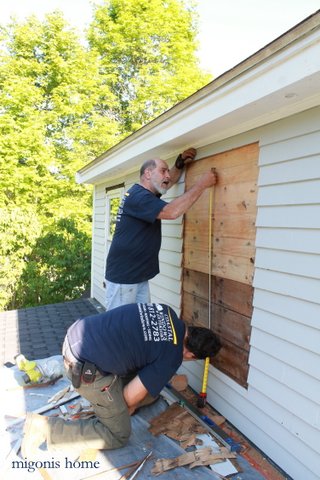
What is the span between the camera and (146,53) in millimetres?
14750

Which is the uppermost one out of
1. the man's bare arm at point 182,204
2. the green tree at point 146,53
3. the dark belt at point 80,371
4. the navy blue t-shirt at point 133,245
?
the green tree at point 146,53

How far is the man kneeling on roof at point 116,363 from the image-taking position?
235cm

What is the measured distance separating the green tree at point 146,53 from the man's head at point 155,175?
460 inches

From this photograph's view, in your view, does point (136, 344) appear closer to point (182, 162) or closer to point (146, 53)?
point (182, 162)

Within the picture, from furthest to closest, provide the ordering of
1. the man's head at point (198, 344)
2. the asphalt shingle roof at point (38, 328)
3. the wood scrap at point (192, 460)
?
the asphalt shingle roof at point (38, 328) < the man's head at point (198, 344) < the wood scrap at point (192, 460)

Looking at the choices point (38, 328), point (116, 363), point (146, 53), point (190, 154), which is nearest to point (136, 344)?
point (116, 363)

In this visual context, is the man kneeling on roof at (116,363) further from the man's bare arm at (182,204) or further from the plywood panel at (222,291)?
the man's bare arm at (182,204)

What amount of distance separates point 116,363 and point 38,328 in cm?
348

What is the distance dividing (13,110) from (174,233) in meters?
9.61

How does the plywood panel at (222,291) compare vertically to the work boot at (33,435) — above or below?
above

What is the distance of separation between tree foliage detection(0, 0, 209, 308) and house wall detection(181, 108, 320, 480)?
6825mm

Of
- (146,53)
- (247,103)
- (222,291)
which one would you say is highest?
(146,53)

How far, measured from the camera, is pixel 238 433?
2.75 m

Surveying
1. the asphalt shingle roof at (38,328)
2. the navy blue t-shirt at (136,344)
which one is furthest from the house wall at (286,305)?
the asphalt shingle roof at (38,328)
